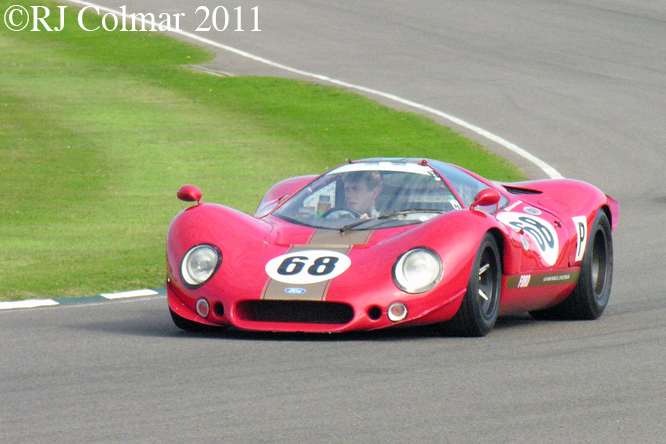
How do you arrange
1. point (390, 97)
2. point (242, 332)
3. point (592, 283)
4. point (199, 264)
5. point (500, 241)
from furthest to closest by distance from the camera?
1. point (390, 97)
2. point (592, 283)
3. point (500, 241)
4. point (242, 332)
5. point (199, 264)

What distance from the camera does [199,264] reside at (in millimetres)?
6391

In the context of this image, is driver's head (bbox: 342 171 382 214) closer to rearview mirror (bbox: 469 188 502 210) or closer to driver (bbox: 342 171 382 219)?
driver (bbox: 342 171 382 219)

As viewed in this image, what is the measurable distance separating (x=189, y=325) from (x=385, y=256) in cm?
123

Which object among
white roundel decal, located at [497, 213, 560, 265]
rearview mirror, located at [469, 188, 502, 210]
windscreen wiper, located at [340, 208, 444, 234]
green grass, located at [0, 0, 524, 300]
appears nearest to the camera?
rearview mirror, located at [469, 188, 502, 210]

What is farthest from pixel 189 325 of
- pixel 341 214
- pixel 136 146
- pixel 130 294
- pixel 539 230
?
pixel 136 146

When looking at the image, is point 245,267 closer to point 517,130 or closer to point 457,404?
point 457,404

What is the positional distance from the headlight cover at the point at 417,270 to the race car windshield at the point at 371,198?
615mm

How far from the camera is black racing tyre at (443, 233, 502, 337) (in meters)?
6.16

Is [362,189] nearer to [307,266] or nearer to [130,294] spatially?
[307,266]

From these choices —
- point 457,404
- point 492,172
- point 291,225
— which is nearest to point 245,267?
point 291,225

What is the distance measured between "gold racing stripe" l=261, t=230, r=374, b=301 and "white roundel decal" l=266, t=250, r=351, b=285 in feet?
0.11

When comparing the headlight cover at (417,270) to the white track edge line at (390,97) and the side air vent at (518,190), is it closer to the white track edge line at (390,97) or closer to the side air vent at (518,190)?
the side air vent at (518,190)

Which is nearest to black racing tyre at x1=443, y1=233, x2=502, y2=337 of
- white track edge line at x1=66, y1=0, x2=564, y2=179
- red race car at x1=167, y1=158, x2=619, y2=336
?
red race car at x1=167, y1=158, x2=619, y2=336

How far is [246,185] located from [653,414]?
11.4 metres
